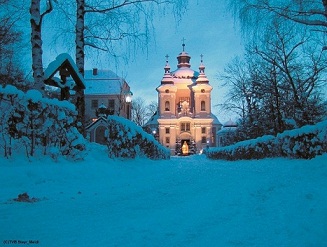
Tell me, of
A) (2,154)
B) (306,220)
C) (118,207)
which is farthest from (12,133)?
(306,220)

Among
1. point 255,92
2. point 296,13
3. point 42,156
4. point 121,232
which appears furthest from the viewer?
point 255,92

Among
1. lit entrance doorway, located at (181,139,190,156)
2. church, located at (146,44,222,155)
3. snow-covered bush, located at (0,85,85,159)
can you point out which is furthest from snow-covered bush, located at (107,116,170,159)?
lit entrance doorway, located at (181,139,190,156)

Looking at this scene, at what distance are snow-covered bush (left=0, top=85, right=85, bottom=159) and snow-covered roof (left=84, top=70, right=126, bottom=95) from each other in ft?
165

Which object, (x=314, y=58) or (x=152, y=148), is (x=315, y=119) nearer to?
(x=314, y=58)

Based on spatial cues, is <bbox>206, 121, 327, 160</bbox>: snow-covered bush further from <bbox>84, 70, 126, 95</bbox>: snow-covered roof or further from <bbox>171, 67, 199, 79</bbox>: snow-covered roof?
<bbox>171, 67, 199, 79</bbox>: snow-covered roof

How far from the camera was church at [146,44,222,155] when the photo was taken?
6025 cm

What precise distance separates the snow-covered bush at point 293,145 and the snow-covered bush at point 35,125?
21.8 feet

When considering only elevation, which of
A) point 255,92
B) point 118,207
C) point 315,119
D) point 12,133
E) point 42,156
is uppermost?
point 255,92

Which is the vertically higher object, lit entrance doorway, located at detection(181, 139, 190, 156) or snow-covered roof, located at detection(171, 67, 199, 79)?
snow-covered roof, located at detection(171, 67, 199, 79)

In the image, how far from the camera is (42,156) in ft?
19.9

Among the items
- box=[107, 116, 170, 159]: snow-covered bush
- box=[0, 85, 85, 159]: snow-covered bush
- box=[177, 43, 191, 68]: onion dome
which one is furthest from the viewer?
box=[177, 43, 191, 68]: onion dome

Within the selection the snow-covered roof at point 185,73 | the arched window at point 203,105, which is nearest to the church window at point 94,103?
the snow-covered roof at point 185,73

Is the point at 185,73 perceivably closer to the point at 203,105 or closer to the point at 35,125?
the point at 203,105

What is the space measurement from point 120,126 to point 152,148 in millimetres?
4212
